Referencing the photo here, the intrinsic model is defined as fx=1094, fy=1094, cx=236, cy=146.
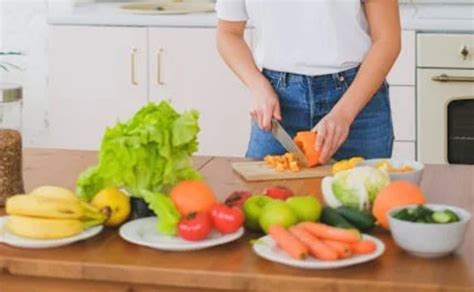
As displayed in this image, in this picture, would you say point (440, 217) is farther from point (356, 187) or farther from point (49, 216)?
point (49, 216)

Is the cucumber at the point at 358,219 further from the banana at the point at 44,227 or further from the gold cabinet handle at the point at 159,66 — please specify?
the gold cabinet handle at the point at 159,66

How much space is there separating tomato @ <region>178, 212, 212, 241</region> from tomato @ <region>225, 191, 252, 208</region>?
0.44ft

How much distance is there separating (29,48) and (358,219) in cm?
295

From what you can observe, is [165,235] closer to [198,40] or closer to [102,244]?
[102,244]

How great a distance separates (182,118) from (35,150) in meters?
0.77

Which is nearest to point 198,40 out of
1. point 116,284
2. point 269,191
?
point 269,191

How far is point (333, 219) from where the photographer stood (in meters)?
1.79

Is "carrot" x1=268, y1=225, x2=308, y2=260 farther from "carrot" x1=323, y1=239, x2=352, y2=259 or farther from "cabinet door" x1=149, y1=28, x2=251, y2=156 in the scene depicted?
"cabinet door" x1=149, y1=28, x2=251, y2=156

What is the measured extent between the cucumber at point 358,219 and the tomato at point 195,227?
0.23 meters

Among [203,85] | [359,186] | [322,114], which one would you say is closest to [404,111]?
[203,85]

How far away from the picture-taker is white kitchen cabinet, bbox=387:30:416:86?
3.82 metres

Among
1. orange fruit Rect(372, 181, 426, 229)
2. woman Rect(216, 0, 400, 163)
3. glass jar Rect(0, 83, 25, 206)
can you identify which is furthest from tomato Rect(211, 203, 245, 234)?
woman Rect(216, 0, 400, 163)

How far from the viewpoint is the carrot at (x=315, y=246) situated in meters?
1.65

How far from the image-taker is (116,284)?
1709mm
